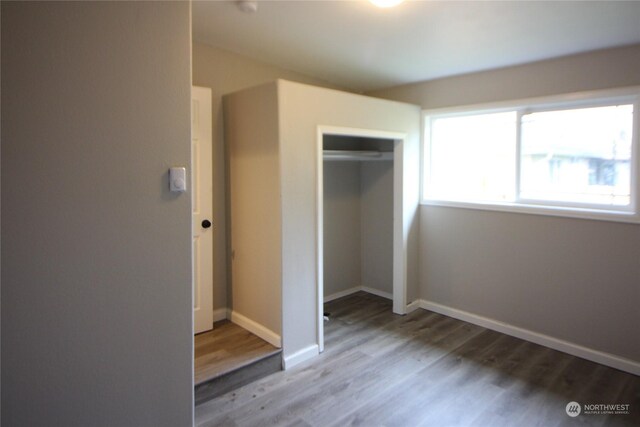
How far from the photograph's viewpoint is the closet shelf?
3617mm

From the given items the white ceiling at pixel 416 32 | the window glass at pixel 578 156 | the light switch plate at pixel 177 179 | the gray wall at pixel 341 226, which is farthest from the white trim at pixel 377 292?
the light switch plate at pixel 177 179

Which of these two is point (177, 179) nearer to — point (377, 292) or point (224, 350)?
point (224, 350)

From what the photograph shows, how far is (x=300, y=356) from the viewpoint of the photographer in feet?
10.1

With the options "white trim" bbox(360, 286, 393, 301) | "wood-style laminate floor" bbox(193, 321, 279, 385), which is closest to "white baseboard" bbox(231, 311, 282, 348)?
"wood-style laminate floor" bbox(193, 321, 279, 385)

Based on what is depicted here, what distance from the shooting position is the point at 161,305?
1.98 meters

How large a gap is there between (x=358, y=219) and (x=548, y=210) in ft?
6.65

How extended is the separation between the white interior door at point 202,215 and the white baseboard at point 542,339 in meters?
2.25

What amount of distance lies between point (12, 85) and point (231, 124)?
1811 mm

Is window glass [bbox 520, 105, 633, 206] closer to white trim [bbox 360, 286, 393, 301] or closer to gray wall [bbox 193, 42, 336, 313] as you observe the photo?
white trim [bbox 360, 286, 393, 301]

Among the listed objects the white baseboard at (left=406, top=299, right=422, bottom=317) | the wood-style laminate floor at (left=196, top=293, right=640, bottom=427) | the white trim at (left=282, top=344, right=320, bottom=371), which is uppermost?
the white baseboard at (left=406, top=299, right=422, bottom=317)

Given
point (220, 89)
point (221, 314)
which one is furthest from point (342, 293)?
point (220, 89)

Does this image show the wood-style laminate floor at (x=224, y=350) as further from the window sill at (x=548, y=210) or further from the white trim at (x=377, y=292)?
the window sill at (x=548, y=210)

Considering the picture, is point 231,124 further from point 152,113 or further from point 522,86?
point 522,86

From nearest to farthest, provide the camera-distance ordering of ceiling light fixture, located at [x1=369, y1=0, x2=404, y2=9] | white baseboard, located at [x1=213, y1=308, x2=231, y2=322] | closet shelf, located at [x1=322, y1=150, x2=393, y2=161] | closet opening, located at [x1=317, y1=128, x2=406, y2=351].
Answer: ceiling light fixture, located at [x1=369, y1=0, x2=404, y2=9] < white baseboard, located at [x1=213, y1=308, x2=231, y2=322] < closet shelf, located at [x1=322, y1=150, x2=393, y2=161] < closet opening, located at [x1=317, y1=128, x2=406, y2=351]
